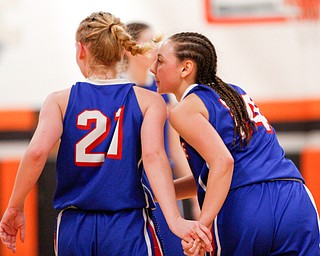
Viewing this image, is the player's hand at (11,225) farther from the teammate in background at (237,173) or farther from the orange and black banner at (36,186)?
the orange and black banner at (36,186)

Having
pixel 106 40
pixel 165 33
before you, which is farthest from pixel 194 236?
pixel 165 33

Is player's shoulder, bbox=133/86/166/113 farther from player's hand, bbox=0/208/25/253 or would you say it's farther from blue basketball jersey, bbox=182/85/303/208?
player's hand, bbox=0/208/25/253

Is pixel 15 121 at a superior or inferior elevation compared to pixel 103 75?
inferior

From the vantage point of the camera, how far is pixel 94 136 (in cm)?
311

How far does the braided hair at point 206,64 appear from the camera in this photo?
3176 millimetres

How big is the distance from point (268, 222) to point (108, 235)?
2.24 feet

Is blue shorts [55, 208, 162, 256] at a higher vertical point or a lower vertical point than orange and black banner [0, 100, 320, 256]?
higher

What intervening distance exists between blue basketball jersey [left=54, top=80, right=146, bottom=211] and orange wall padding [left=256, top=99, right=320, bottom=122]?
9.25 feet

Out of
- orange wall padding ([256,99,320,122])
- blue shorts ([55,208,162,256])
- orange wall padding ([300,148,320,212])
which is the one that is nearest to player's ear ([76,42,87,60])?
blue shorts ([55,208,162,256])

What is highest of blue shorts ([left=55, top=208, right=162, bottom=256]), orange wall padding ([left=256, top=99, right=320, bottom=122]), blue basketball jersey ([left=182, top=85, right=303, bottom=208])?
blue basketball jersey ([left=182, top=85, right=303, bottom=208])

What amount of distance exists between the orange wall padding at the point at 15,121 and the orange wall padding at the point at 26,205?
0.89 ft

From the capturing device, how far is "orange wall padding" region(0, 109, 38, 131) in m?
5.66

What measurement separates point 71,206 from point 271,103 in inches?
118

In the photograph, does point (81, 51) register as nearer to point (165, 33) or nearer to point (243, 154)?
point (243, 154)
